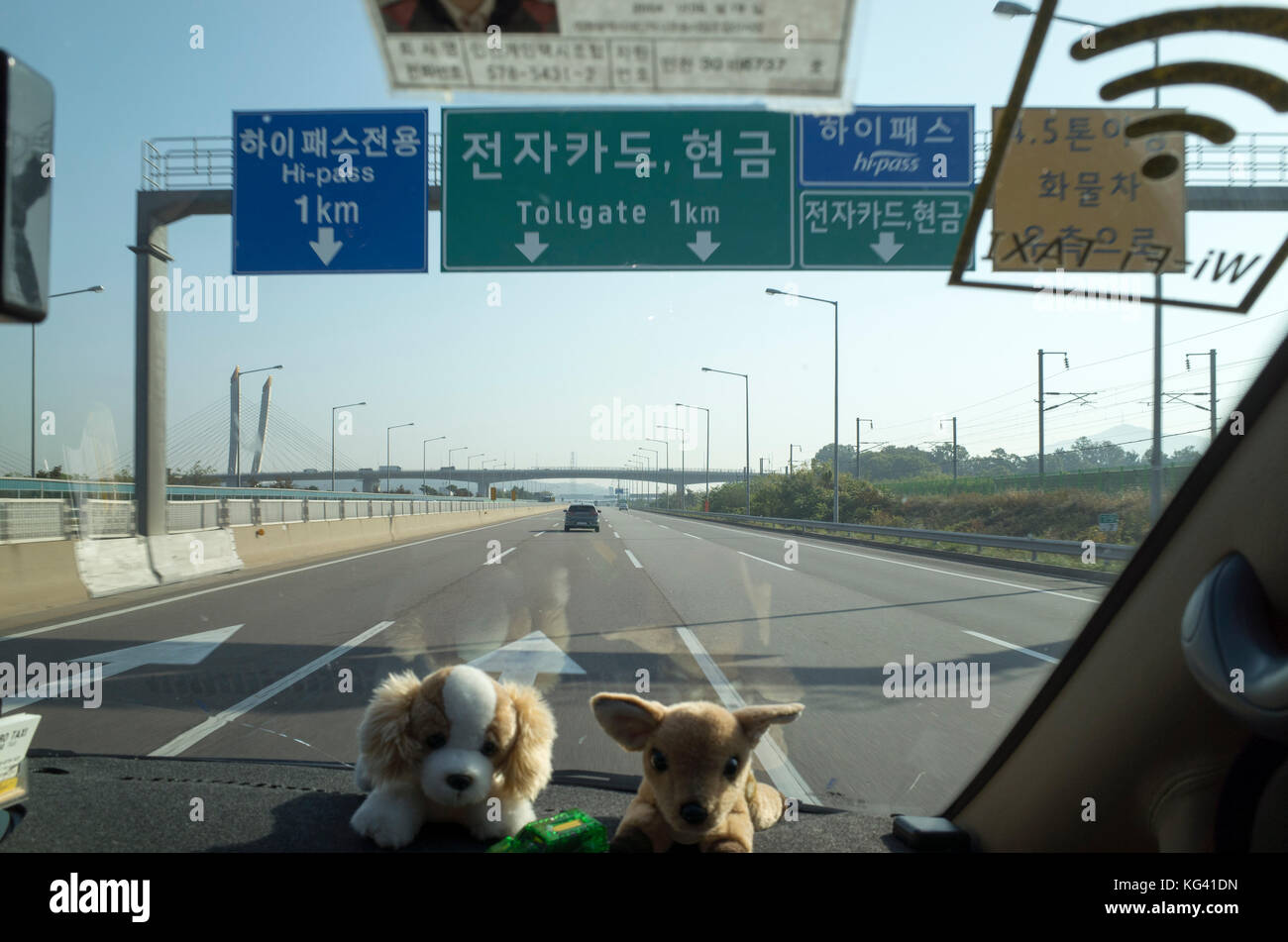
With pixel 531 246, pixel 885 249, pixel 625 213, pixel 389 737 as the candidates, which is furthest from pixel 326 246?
pixel 389 737

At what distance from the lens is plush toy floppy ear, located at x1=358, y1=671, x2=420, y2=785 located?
8.59ft

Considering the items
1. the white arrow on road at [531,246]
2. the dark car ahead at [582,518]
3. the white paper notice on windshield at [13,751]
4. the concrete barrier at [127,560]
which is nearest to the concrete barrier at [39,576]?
the concrete barrier at [127,560]

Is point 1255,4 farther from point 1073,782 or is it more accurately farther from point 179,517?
point 179,517

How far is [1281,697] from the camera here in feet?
4.88

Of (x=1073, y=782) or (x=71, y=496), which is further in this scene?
(x=71, y=496)

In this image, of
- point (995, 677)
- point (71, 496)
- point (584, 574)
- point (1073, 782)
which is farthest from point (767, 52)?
point (584, 574)

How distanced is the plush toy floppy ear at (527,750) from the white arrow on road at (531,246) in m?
8.83

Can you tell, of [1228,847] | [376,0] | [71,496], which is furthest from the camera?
[71,496]

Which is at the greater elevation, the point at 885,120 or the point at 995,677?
the point at 885,120

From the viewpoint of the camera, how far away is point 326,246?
10.4 metres

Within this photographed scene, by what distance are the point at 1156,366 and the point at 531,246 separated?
934 cm

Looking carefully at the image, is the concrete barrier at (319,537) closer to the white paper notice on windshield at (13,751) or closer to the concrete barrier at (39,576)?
the concrete barrier at (39,576)

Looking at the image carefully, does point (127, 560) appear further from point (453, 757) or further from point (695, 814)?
point (695, 814)
